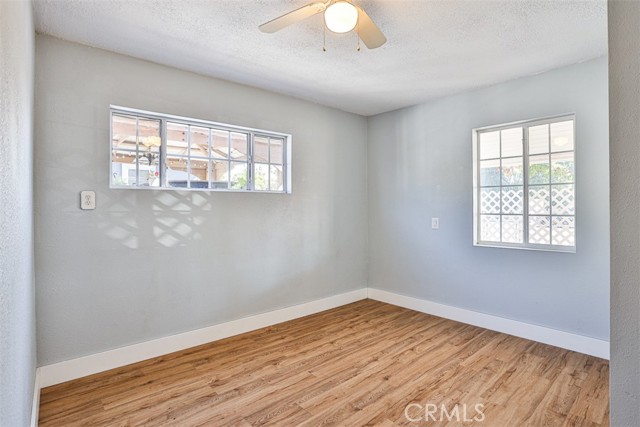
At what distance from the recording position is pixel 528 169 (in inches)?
123

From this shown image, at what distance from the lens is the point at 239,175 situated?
3338mm

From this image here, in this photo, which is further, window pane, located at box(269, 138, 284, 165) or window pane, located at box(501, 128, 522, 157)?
window pane, located at box(269, 138, 284, 165)

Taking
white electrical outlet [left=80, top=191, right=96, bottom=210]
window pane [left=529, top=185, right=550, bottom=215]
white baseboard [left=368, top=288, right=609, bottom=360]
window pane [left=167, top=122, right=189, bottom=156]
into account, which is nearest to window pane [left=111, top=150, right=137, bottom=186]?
white electrical outlet [left=80, top=191, right=96, bottom=210]

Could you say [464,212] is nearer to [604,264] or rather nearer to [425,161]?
[425,161]

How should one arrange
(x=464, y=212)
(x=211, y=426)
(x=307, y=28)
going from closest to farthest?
(x=211, y=426) → (x=307, y=28) → (x=464, y=212)

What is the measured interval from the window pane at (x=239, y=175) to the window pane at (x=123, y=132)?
0.89 metres

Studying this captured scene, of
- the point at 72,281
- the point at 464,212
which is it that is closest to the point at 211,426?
the point at 72,281

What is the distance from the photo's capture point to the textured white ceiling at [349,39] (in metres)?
2.02

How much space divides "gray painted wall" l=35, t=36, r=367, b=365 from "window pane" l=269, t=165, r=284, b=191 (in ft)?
0.48

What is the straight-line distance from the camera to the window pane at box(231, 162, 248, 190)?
3.29m

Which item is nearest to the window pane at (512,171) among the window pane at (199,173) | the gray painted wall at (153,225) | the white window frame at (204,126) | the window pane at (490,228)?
the window pane at (490,228)

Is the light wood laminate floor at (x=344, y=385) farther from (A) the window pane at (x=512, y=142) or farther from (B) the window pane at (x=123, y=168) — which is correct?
(A) the window pane at (x=512, y=142)

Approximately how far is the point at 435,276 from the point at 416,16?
8.81ft

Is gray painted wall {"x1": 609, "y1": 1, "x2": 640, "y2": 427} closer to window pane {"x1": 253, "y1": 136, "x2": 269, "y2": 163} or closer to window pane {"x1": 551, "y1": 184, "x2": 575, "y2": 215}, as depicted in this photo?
window pane {"x1": 551, "y1": 184, "x2": 575, "y2": 215}
